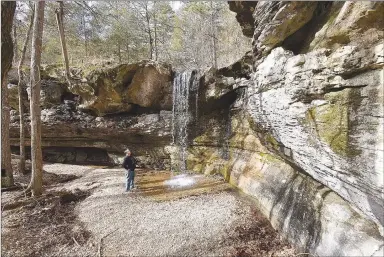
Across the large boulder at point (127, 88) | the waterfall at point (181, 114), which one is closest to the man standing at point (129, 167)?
the waterfall at point (181, 114)

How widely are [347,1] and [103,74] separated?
1176 centimetres

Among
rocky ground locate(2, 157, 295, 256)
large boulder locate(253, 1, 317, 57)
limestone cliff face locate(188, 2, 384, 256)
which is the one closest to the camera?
limestone cliff face locate(188, 2, 384, 256)

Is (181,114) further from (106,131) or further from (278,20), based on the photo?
(278,20)

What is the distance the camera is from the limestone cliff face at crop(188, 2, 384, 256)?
4.18 m

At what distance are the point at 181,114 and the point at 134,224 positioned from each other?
8.05m

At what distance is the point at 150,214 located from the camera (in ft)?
25.4

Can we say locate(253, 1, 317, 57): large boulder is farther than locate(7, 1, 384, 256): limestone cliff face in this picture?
Yes

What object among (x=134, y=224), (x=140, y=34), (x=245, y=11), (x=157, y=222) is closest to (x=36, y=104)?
(x=134, y=224)

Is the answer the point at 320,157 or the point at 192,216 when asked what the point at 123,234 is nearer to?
the point at 192,216

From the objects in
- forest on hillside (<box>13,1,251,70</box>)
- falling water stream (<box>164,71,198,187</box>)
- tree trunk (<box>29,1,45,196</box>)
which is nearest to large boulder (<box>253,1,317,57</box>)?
falling water stream (<box>164,71,198,187</box>)

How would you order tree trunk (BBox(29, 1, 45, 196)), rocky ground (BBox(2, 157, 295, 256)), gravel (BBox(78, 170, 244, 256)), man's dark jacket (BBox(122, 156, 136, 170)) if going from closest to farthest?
rocky ground (BBox(2, 157, 295, 256)) < gravel (BBox(78, 170, 244, 256)) < tree trunk (BBox(29, 1, 45, 196)) < man's dark jacket (BBox(122, 156, 136, 170))

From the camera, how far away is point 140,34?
71.9 ft

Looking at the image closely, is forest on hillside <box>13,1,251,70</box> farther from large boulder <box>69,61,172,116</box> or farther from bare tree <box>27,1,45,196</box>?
bare tree <box>27,1,45,196</box>

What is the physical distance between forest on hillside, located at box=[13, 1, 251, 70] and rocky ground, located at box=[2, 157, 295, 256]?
34.9ft
